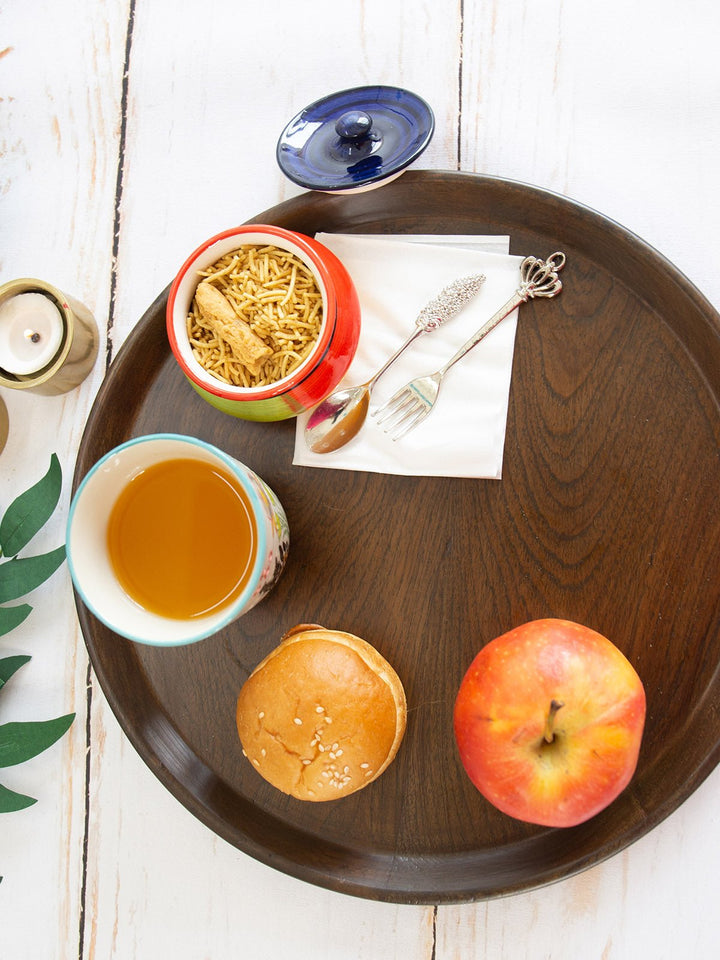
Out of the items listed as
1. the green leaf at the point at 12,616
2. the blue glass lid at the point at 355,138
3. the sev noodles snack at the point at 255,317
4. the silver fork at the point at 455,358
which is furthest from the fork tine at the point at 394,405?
the green leaf at the point at 12,616

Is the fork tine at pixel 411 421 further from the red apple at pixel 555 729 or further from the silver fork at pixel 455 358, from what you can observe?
the red apple at pixel 555 729

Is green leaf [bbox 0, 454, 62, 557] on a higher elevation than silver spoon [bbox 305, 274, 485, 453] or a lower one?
lower

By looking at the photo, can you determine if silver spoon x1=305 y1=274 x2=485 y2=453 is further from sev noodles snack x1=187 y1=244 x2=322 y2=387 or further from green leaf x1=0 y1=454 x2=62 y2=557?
green leaf x1=0 y1=454 x2=62 y2=557

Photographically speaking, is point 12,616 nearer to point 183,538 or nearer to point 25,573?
point 25,573

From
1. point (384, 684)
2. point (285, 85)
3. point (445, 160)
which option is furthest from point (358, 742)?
point (285, 85)

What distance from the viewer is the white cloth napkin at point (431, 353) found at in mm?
868

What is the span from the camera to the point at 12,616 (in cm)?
96

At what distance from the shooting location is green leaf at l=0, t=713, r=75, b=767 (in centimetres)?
95

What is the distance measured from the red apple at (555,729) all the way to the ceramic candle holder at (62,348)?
0.61 meters

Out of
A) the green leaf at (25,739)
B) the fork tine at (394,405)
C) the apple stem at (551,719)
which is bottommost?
the apple stem at (551,719)

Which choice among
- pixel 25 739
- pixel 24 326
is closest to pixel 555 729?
pixel 25 739

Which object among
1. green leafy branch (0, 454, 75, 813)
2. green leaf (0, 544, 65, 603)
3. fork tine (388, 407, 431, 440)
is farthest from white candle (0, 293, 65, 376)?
fork tine (388, 407, 431, 440)

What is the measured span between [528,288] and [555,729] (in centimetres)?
46

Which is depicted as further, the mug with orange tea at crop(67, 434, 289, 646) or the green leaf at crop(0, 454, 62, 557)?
the green leaf at crop(0, 454, 62, 557)
